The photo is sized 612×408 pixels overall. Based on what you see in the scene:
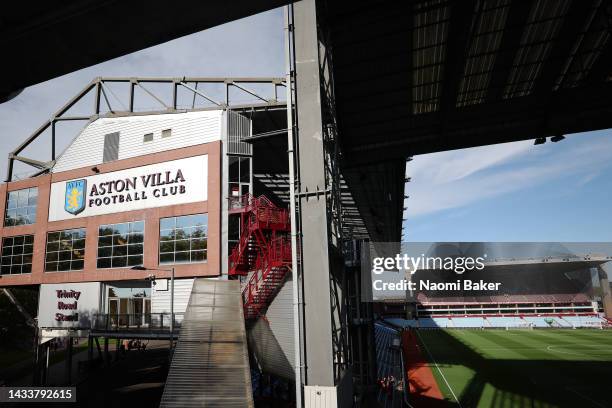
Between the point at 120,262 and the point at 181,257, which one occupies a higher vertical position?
the point at 181,257

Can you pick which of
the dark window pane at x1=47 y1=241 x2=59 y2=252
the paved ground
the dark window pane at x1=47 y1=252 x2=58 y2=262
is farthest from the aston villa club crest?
the paved ground

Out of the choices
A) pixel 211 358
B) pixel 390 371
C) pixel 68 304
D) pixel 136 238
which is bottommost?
pixel 390 371

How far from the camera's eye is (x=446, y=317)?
91500 mm

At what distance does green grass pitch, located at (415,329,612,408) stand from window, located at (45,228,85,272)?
91.3 ft

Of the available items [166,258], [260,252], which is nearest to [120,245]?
[166,258]

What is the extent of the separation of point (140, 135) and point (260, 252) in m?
13.6

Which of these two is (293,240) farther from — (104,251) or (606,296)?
(606,296)

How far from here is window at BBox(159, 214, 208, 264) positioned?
2647 cm

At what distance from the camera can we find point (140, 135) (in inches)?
1177

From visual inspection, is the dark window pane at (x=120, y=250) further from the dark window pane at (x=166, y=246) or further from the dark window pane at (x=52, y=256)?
the dark window pane at (x=52, y=256)

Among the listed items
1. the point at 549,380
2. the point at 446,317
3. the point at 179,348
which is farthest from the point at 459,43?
the point at 446,317

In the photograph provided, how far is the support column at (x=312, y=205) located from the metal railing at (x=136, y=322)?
15957mm

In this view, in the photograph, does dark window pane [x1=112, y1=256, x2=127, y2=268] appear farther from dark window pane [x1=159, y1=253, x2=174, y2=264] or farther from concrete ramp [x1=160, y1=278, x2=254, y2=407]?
concrete ramp [x1=160, y1=278, x2=254, y2=407]

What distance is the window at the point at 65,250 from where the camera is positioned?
101 ft
